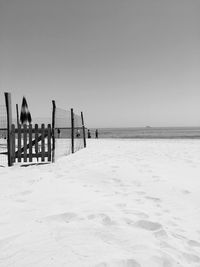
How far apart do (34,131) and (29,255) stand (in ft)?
20.4

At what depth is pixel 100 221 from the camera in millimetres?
3092

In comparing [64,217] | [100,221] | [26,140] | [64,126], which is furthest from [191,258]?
[64,126]

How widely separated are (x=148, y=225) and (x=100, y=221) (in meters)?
0.60

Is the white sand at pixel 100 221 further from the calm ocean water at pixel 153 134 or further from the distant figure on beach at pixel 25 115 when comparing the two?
the calm ocean water at pixel 153 134

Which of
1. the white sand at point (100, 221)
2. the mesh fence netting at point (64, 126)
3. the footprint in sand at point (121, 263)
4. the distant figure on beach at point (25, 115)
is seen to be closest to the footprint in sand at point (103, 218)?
the white sand at point (100, 221)

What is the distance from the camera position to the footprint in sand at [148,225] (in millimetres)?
2930

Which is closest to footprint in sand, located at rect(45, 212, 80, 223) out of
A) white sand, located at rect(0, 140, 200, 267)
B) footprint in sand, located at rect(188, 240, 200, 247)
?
white sand, located at rect(0, 140, 200, 267)

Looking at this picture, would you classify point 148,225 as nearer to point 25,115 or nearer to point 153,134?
point 25,115

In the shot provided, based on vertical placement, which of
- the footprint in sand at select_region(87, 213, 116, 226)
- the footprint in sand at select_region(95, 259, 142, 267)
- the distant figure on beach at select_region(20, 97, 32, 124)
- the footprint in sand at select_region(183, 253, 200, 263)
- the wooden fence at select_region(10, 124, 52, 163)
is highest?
the distant figure on beach at select_region(20, 97, 32, 124)

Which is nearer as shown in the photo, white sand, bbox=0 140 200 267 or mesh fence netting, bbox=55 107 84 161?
white sand, bbox=0 140 200 267

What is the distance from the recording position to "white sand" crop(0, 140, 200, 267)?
2287 mm

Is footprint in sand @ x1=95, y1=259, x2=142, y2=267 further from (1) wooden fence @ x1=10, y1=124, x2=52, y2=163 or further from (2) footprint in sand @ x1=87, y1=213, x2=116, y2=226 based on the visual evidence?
(1) wooden fence @ x1=10, y1=124, x2=52, y2=163

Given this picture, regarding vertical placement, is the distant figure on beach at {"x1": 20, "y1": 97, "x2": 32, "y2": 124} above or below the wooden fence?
above

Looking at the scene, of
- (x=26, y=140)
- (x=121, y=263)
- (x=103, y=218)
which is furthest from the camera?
(x=26, y=140)
